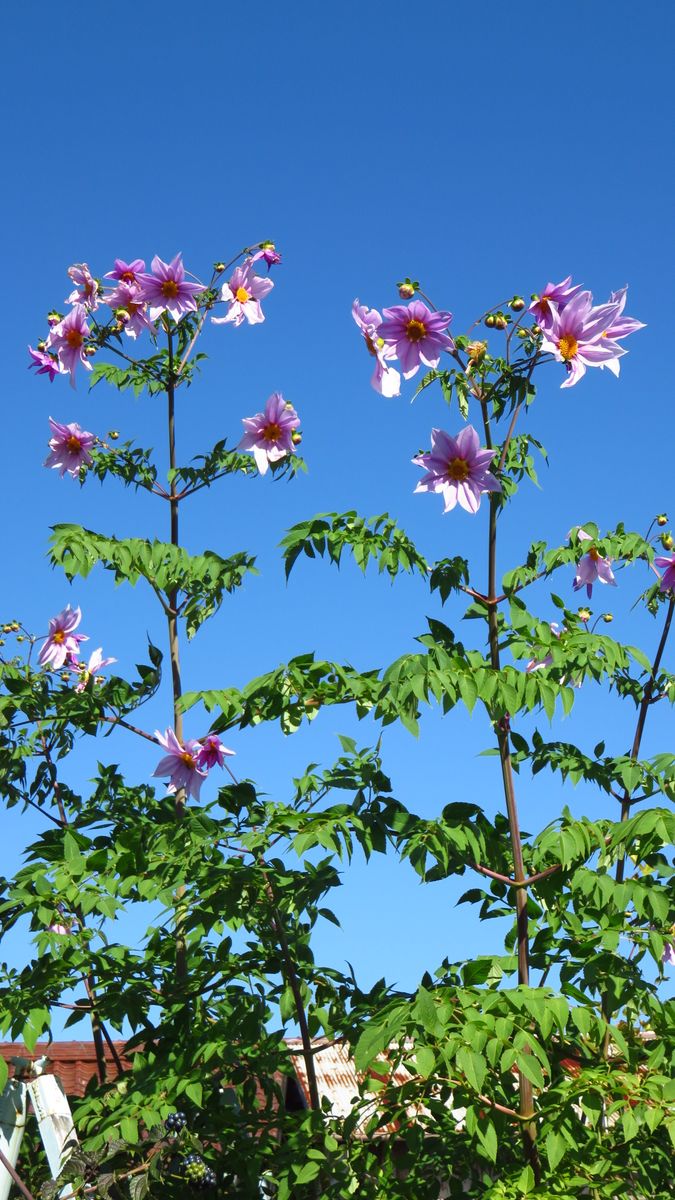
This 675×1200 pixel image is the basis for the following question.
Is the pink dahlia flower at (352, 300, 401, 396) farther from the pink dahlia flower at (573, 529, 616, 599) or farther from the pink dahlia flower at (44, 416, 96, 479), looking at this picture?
the pink dahlia flower at (44, 416, 96, 479)

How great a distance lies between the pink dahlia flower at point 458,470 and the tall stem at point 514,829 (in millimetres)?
81

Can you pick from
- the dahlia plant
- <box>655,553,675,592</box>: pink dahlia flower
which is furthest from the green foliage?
<box>655,553,675,592</box>: pink dahlia flower

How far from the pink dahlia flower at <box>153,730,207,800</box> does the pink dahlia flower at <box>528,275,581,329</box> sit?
1.72 metres

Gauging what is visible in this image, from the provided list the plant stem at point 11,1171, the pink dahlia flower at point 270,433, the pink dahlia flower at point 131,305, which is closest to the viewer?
the plant stem at point 11,1171

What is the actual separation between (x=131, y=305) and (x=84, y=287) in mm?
316

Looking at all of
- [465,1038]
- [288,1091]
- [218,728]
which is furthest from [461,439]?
[288,1091]

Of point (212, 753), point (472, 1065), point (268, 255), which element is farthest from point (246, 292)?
point (472, 1065)

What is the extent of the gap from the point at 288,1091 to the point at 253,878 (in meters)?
2.55

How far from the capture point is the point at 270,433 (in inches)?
172

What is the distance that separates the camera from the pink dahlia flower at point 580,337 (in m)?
3.25

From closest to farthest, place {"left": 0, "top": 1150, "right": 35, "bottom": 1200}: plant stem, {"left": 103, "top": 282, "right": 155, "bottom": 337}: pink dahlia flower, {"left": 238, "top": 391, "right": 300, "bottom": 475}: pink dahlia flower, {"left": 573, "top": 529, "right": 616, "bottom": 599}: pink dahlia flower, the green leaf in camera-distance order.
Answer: the green leaf → {"left": 0, "top": 1150, "right": 35, "bottom": 1200}: plant stem → {"left": 573, "top": 529, "right": 616, "bottom": 599}: pink dahlia flower → {"left": 238, "top": 391, "right": 300, "bottom": 475}: pink dahlia flower → {"left": 103, "top": 282, "right": 155, "bottom": 337}: pink dahlia flower

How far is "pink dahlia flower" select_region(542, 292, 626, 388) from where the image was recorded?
10.6 ft

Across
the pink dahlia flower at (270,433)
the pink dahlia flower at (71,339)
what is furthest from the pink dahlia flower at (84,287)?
the pink dahlia flower at (270,433)

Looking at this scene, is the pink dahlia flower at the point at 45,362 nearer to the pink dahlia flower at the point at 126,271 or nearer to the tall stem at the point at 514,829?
the pink dahlia flower at the point at 126,271
